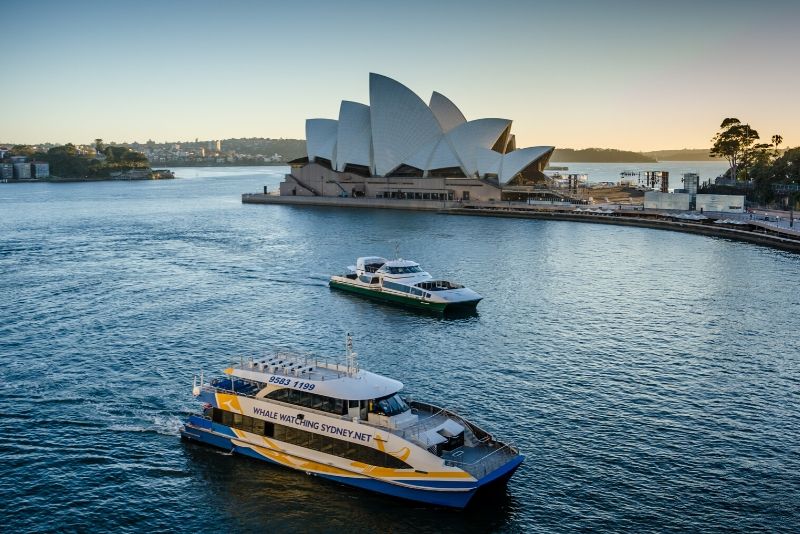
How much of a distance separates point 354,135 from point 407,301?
244ft

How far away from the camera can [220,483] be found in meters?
19.0

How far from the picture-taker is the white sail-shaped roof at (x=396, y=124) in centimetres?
10144

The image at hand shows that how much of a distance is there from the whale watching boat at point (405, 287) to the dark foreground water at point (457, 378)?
122 centimetres

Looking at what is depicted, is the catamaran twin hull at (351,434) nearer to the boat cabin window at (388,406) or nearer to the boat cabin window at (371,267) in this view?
the boat cabin window at (388,406)

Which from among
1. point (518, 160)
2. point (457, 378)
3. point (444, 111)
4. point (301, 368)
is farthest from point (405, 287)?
point (444, 111)

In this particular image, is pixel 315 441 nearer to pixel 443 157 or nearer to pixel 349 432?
pixel 349 432

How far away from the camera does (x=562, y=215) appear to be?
8694 cm

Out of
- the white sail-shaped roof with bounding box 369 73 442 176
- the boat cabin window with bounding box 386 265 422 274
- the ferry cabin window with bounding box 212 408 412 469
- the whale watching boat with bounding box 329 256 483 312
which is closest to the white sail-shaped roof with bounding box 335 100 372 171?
the white sail-shaped roof with bounding box 369 73 442 176

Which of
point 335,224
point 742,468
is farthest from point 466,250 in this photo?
point 742,468

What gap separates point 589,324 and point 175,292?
2410cm

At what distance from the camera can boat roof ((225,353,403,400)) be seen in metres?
19.0

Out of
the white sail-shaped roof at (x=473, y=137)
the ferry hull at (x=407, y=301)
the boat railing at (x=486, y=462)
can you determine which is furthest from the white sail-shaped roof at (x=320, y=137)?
the boat railing at (x=486, y=462)

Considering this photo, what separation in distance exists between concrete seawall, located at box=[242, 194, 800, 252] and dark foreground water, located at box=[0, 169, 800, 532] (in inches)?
267

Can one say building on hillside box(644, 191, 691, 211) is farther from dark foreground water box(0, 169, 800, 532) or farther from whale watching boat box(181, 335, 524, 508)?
whale watching boat box(181, 335, 524, 508)
